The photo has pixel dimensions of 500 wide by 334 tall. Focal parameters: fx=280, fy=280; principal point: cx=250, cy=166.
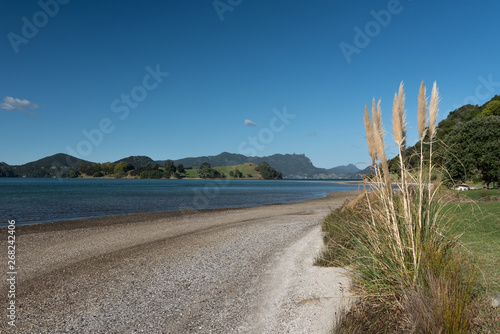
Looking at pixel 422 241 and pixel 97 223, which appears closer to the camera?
pixel 422 241

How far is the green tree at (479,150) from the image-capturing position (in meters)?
23.2

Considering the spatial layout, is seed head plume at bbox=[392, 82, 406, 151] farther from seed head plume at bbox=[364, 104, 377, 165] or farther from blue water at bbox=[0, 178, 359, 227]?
blue water at bbox=[0, 178, 359, 227]

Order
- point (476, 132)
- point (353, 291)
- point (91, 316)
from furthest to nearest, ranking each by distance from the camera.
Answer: point (476, 132) → point (91, 316) → point (353, 291)

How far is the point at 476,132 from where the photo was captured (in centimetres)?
2444

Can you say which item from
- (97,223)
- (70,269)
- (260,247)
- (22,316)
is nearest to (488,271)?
(260,247)

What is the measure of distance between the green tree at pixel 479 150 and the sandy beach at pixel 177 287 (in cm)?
2045

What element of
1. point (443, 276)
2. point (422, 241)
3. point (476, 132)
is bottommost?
point (443, 276)

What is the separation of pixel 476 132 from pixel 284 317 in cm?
2815

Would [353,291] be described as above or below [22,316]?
above

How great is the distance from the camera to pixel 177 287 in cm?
646

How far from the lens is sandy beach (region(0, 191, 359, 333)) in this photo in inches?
185

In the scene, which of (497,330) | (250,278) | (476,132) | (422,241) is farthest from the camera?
(476,132)

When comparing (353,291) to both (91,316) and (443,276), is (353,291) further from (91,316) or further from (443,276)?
(91,316)

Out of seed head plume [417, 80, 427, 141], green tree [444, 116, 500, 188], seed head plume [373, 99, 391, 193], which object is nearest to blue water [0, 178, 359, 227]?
green tree [444, 116, 500, 188]
